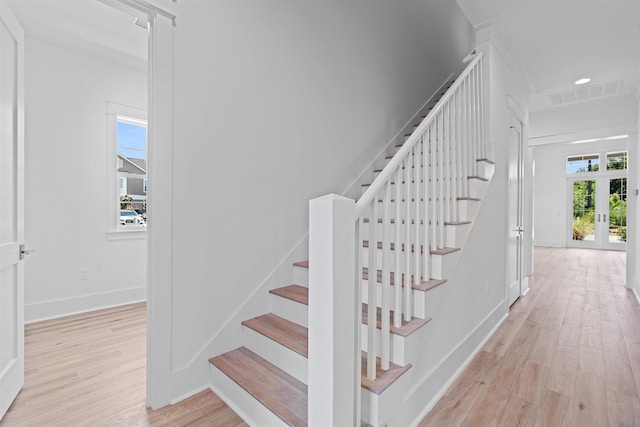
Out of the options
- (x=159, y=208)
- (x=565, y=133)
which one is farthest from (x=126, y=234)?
(x=565, y=133)

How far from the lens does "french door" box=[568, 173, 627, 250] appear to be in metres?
8.31

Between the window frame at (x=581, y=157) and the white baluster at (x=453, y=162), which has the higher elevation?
the window frame at (x=581, y=157)

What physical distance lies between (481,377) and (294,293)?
4.41ft

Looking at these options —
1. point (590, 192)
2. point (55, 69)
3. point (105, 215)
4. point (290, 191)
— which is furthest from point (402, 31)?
point (590, 192)

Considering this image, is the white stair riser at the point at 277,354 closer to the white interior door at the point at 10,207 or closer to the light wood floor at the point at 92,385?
the light wood floor at the point at 92,385

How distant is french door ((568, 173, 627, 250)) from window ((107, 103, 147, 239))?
10.5 m

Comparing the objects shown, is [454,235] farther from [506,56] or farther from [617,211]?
[617,211]

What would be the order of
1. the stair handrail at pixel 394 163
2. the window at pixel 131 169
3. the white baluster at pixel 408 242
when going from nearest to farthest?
→ the stair handrail at pixel 394 163 < the white baluster at pixel 408 242 < the window at pixel 131 169

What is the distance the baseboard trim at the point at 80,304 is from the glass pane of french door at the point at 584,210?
10635mm

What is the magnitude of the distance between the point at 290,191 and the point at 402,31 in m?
2.47

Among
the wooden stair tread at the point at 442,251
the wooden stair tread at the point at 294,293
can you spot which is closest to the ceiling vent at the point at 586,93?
the wooden stair tread at the point at 442,251

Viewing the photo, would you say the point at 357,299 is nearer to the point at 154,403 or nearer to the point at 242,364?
the point at 242,364

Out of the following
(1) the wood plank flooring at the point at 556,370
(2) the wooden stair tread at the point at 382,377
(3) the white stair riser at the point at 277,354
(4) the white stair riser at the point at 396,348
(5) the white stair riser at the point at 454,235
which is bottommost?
(1) the wood plank flooring at the point at 556,370

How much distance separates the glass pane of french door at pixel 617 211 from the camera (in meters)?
8.25
